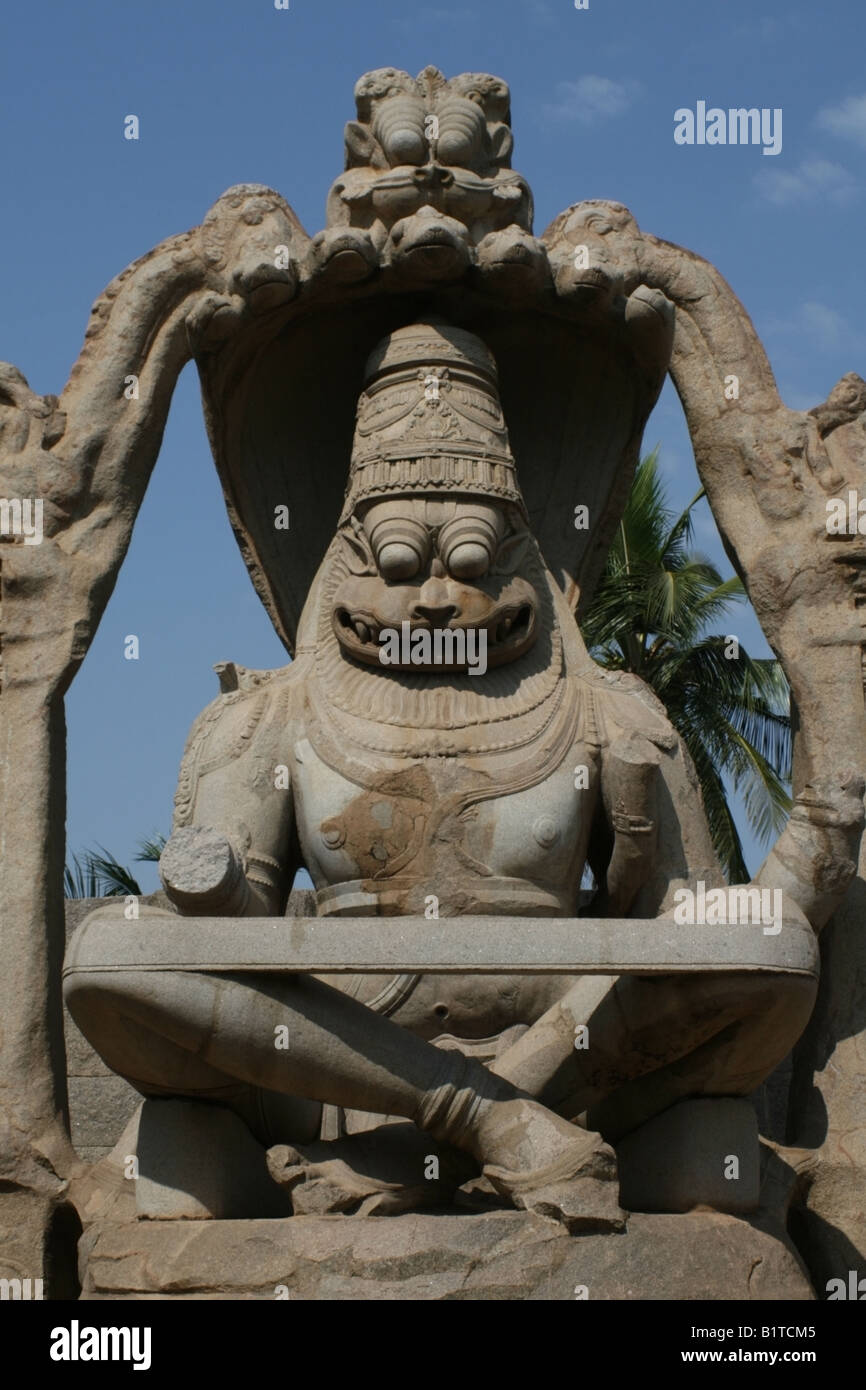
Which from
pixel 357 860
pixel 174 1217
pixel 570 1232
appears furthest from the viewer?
pixel 357 860

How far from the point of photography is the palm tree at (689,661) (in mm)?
16953

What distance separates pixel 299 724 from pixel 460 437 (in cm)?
121

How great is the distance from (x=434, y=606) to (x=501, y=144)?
2.12 metres

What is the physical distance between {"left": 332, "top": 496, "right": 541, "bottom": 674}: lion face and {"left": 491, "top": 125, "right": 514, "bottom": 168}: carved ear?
1594 mm

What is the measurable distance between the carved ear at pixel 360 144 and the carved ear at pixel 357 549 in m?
1.57

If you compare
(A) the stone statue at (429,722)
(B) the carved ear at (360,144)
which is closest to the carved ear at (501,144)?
(A) the stone statue at (429,722)

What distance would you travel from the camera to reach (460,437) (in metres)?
7.34

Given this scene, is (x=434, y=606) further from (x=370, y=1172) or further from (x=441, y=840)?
(x=370, y=1172)

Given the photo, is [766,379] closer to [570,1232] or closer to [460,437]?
[460,437]

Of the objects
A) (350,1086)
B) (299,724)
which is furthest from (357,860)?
(350,1086)

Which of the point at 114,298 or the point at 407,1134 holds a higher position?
the point at 114,298
